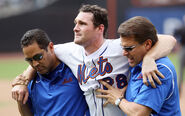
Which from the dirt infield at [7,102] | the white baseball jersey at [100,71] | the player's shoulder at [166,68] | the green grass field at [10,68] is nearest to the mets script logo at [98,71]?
the white baseball jersey at [100,71]

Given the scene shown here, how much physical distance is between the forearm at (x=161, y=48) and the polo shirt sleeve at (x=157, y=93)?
171mm

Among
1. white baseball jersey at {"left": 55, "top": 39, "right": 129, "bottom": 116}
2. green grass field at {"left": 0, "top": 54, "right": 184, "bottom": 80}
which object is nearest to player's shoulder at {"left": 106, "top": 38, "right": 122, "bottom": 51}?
white baseball jersey at {"left": 55, "top": 39, "right": 129, "bottom": 116}

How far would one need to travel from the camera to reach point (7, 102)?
32.7 ft

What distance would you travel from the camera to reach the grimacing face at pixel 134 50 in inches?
115

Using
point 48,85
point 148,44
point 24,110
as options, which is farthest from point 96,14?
point 24,110

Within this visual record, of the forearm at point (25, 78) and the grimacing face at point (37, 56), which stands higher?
the grimacing face at point (37, 56)

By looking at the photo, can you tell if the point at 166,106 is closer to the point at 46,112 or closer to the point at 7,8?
the point at 46,112

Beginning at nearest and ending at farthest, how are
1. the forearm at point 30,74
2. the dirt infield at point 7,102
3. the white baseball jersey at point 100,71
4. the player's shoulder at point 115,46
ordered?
1. the white baseball jersey at point 100,71
2. the player's shoulder at point 115,46
3. the forearm at point 30,74
4. the dirt infield at point 7,102

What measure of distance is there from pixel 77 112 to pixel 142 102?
0.83 m

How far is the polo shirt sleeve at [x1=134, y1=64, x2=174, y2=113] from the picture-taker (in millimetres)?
2770

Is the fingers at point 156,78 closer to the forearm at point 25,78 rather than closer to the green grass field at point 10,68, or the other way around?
the forearm at point 25,78

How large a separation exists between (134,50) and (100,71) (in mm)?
523

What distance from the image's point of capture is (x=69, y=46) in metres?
3.67

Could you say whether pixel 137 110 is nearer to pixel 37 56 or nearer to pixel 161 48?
pixel 161 48
